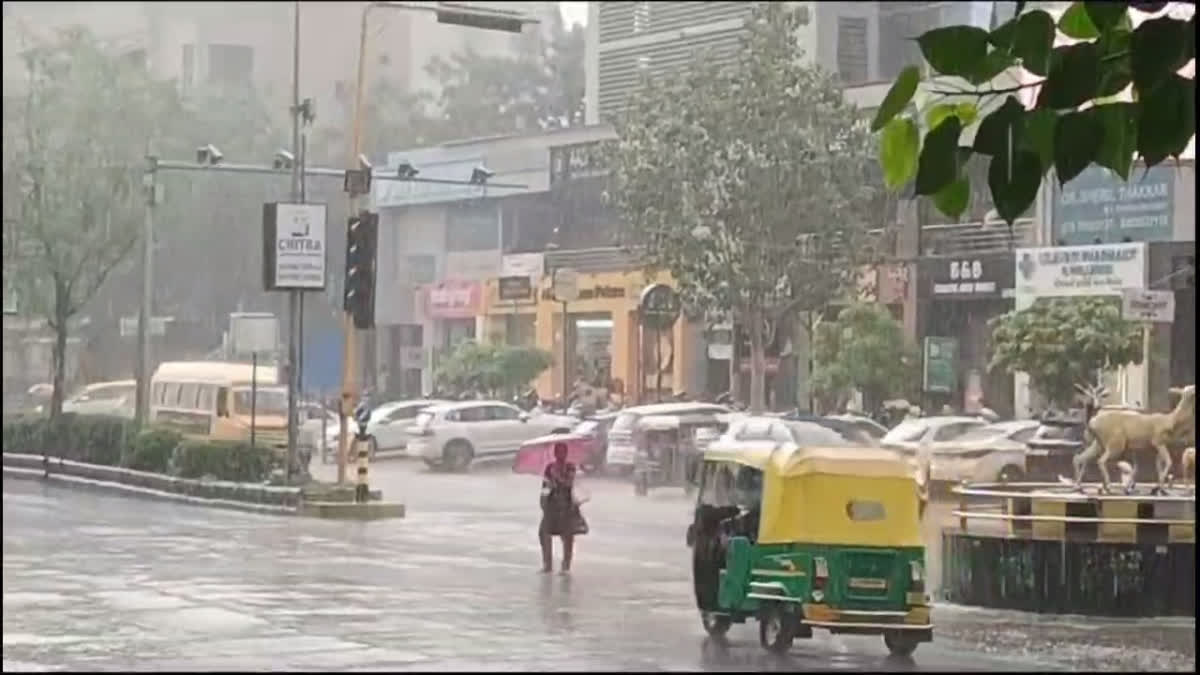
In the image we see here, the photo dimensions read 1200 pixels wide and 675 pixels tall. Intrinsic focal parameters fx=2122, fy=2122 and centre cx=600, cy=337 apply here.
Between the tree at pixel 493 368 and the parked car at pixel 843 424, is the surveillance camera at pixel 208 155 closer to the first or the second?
the tree at pixel 493 368

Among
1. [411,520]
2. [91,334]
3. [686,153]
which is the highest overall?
[686,153]

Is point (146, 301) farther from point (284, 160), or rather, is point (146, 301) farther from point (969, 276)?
point (969, 276)

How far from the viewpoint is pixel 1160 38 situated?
2088mm

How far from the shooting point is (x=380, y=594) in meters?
10.8

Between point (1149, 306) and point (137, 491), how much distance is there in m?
9.98

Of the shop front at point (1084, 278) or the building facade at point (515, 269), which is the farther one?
the shop front at point (1084, 278)

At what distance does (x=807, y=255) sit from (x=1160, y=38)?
A: 1390 centimetres

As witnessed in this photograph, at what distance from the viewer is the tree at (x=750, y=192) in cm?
1571

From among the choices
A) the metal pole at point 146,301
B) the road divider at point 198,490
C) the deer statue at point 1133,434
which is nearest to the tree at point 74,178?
the metal pole at point 146,301

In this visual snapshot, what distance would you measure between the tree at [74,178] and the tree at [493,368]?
20.0 feet

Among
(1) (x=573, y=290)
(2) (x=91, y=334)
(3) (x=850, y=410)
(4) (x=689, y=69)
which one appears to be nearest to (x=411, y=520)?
(1) (x=573, y=290)

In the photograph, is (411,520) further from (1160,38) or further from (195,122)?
(1160,38)

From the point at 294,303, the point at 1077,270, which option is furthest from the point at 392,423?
the point at 1077,270

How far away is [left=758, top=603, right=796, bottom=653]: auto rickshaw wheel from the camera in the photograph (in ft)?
25.1
